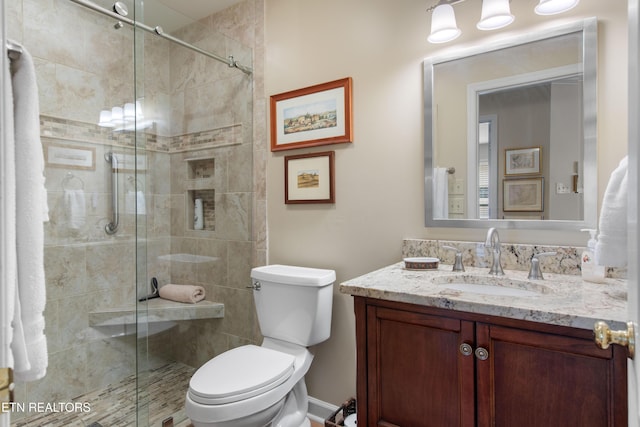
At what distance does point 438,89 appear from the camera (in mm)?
1621

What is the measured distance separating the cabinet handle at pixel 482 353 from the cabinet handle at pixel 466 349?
0.06ft

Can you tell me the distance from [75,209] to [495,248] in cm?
219

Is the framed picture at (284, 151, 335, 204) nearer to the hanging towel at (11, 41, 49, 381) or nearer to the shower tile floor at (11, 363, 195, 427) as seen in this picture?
the shower tile floor at (11, 363, 195, 427)

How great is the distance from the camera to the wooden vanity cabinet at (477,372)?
0.90m

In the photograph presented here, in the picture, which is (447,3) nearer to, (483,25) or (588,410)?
(483,25)

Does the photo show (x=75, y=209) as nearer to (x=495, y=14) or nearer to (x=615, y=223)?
(x=495, y=14)

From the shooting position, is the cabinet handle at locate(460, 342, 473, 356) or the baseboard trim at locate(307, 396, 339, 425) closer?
the cabinet handle at locate(460, 342, 473, 356)

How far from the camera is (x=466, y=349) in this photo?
1.05 meters

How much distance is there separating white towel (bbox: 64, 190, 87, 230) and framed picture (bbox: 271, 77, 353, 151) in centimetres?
115

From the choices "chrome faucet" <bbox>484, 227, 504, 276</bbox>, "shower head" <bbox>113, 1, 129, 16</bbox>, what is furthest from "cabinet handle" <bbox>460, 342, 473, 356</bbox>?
"shower head" <bbox>113, 1, 129, 16</bbox>

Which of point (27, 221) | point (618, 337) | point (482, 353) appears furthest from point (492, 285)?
point (27, 221)

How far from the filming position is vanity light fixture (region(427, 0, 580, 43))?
4.30 ft

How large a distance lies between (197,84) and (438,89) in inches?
58.0

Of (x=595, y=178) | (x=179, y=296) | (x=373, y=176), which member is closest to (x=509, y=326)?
(x=595, y=178)
